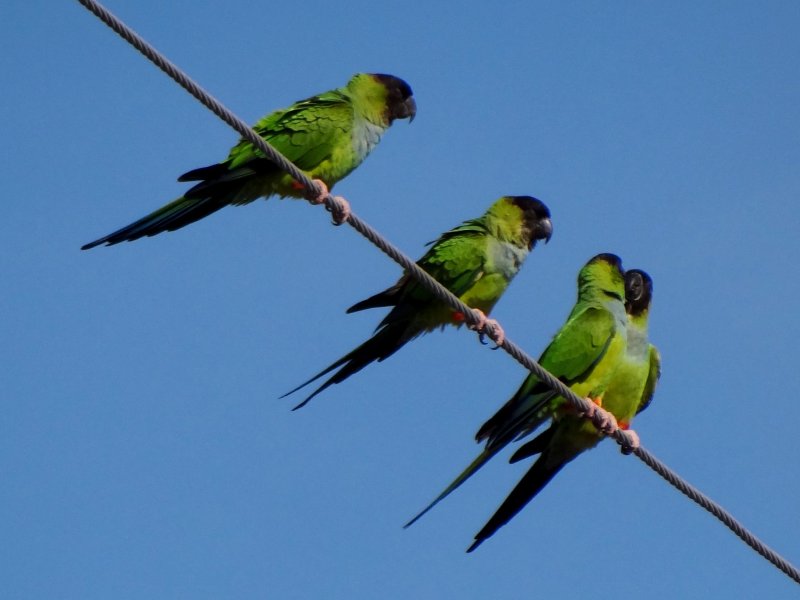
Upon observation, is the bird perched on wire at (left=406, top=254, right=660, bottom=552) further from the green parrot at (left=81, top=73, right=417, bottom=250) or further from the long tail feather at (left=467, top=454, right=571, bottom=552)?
the green parrot at (left=81, top=73, right=417, bottom=250)

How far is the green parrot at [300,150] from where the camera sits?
634 cm

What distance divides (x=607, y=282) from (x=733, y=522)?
85.2 inches

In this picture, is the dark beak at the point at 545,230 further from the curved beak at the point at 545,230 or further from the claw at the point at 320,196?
the claw at the point at 320,196

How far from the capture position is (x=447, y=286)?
692 centimetres

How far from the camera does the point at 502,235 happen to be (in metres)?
7.22

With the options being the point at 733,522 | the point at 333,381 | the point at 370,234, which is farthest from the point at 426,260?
the point at 733,522

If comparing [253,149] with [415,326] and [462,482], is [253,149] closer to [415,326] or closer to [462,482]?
[415,326]

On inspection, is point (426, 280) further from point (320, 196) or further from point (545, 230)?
point (545, 230)

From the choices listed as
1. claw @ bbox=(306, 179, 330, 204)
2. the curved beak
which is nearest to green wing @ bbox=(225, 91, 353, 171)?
claw @ bbox=(306, 179, 330, 204)

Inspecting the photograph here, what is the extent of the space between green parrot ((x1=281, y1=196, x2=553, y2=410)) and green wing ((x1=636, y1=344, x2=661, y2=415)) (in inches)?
37.1

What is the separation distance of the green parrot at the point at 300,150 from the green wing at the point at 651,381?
2.07 metres

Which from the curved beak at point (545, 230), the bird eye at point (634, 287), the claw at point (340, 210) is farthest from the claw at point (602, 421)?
the claw at point (340, 210)

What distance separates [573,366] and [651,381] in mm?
A: 756

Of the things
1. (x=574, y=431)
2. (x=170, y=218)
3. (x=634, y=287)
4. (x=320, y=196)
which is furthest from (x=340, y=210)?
(x=634, y=287)
